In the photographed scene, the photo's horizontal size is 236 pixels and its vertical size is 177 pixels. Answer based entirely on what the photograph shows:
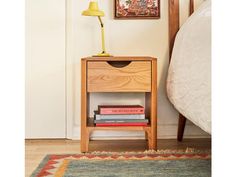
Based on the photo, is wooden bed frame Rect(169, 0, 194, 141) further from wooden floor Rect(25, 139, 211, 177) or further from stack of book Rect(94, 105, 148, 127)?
stack of book Rect(94, 105, 148, 127)

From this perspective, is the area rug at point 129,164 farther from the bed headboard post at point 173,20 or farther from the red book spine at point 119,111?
the bed headboard post at point 173,20

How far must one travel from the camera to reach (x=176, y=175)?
5.61 feet

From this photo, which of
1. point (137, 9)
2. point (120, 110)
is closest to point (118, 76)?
point (120, 110)

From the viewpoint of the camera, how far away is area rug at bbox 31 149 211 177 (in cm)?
174

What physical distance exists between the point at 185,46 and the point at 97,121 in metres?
0.62

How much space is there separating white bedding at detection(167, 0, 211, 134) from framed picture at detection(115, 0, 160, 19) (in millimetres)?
296

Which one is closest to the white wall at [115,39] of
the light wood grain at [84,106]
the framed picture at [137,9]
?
the framed picture at [137,9]

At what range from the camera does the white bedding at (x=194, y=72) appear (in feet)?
5.53

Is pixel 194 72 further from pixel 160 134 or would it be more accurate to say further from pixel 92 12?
pixel 160 134

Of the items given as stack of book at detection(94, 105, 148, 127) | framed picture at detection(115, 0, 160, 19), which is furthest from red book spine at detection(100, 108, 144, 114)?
framed picture at detection(115, 0, 160, 19)

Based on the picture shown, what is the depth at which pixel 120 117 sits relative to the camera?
2.31 metres
